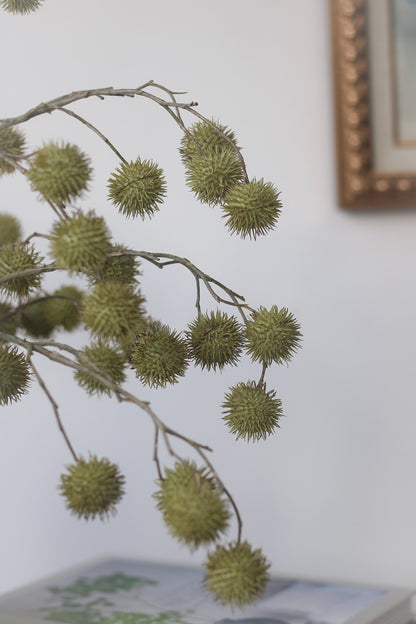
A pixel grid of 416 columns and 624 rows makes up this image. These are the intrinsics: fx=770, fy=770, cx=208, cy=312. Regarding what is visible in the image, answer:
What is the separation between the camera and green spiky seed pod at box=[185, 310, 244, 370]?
50 cm

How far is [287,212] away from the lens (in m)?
0.94

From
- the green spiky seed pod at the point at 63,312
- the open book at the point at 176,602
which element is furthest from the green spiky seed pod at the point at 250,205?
the open book at the point at 176,602

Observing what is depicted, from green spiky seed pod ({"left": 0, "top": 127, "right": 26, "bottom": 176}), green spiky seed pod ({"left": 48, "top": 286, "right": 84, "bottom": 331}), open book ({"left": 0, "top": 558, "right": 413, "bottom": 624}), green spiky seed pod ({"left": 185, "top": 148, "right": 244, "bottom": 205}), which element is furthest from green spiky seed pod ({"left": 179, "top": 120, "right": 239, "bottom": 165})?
open book ({"left": 0, "top": 558, "right": 413, "bottom": 624})

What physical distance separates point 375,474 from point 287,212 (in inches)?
13.2

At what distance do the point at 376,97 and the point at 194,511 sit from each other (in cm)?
67

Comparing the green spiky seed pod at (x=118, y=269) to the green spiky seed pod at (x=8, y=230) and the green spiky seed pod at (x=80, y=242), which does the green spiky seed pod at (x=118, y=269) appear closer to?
the green spiky seed pod at (x=80, y=242)

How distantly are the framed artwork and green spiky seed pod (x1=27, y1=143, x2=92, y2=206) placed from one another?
1.82ft

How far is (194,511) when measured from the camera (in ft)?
1.17

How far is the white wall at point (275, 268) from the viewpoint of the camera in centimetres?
92

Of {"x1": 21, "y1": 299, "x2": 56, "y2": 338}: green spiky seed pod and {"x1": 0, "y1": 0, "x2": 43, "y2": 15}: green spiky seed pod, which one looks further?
{"x1": 21, "y1": 299, "x2": 56, "y2": 338}: green spiky seed pod

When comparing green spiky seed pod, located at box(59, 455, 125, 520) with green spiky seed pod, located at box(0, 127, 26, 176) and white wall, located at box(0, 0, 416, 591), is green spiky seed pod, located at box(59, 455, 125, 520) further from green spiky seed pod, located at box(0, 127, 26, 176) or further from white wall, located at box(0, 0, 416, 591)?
white wall, located at box(0, 0, 416, 591)

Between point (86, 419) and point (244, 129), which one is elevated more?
point (244, 129)

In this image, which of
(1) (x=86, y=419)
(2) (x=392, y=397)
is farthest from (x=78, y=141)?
(2) (x=392, y=397)

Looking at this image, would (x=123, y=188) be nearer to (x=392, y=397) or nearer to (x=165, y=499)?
(x=165, y=499)
